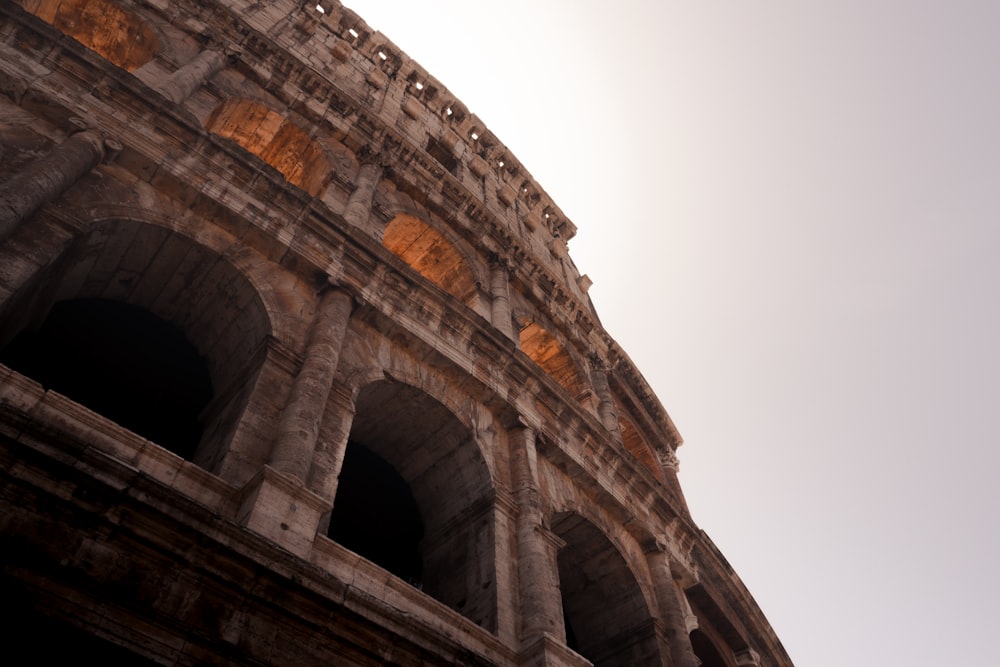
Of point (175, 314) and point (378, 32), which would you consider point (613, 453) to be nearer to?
point (175, 314)

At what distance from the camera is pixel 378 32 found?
2027 centimetres

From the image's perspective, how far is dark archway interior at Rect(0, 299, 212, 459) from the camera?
29.5ft

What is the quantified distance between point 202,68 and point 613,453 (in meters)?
9.44

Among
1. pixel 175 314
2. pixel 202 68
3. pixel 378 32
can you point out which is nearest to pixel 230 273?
pixel 175 314

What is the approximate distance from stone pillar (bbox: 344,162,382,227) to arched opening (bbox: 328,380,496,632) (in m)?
3.32

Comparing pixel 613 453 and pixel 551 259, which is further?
pixel 551 259

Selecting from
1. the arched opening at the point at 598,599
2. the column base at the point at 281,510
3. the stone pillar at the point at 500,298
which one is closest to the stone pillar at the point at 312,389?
the column base at the point at 281,510

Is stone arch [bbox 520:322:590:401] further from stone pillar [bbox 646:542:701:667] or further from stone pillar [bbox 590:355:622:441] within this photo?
stone pillar [bbox 646:542:701:667]

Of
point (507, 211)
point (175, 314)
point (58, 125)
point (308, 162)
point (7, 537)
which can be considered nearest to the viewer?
point (7, 537)

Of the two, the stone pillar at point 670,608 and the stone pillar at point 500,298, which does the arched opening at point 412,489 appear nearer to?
the stone pillar at point 500,298

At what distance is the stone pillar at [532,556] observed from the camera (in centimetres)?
843

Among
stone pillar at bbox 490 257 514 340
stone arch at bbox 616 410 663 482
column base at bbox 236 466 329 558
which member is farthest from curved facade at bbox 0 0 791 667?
stone arch at bbox 616 410 663 482

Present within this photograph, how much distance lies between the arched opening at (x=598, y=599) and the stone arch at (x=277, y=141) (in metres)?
7.52

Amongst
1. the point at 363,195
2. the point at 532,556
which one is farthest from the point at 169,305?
the point at 532,556
